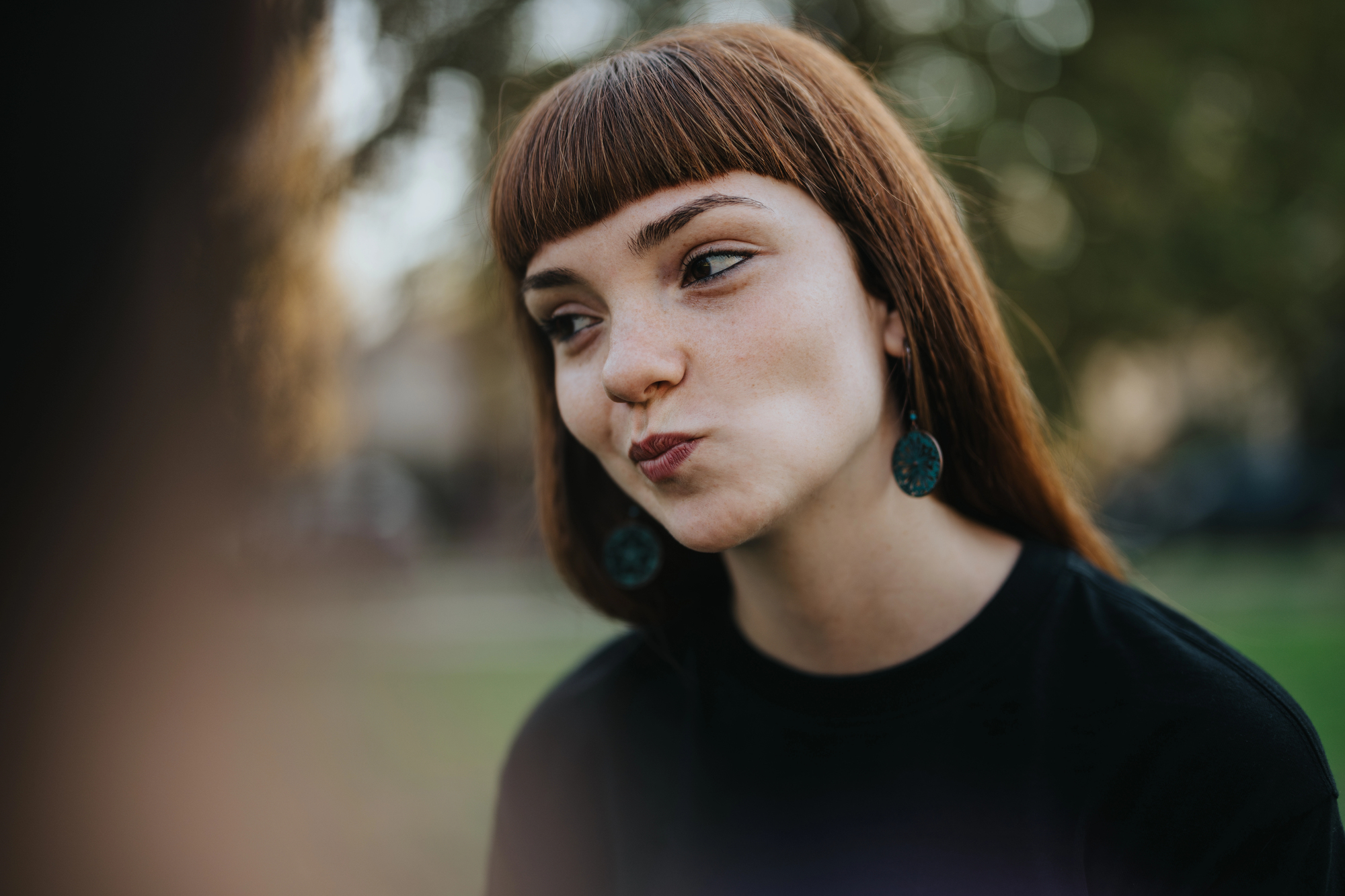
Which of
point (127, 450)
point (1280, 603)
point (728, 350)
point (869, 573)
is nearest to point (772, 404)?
point (728, 350)

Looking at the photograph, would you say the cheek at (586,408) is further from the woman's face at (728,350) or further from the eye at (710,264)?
the eye at (710,264)

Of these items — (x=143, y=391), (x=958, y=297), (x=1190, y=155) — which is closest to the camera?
(x=143, y=391)

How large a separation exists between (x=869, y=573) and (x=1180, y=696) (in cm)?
59

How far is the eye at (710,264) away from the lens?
5.31 feet

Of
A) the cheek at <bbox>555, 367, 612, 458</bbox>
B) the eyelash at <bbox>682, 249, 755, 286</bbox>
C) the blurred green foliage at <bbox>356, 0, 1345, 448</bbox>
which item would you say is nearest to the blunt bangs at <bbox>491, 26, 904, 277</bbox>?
the eyelash at <bbox>682, 249, 755, 286</bbox>

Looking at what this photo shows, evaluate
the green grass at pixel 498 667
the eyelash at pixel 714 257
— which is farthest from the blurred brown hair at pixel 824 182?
the green grass at pixel 498 667

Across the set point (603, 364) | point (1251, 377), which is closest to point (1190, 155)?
point (603, 364)

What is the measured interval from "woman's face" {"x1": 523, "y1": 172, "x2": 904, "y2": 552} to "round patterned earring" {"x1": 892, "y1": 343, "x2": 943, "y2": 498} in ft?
0.47

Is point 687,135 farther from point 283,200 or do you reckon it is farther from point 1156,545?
point 1156,545

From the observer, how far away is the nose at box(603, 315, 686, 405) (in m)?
1.57

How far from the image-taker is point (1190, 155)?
32.2 feet

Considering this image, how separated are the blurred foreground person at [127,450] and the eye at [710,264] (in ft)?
2.46

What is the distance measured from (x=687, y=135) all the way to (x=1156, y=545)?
1459 centimetres

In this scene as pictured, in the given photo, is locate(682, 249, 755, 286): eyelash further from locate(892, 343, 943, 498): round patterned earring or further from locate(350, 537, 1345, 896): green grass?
locate(350, 537, 1345, 896): green grass
